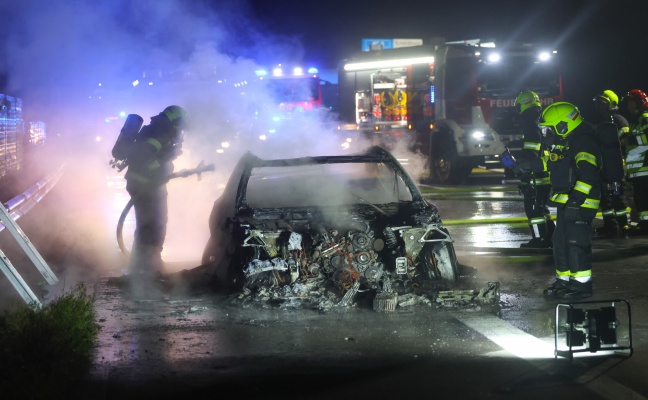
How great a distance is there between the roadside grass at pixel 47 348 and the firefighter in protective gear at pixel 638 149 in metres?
7.82

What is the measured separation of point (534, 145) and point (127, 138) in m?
4.89

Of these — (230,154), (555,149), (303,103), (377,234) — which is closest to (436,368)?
(377,234)

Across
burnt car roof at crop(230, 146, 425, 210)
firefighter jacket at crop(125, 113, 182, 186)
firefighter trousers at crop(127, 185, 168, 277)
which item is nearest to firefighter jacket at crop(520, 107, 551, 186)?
burnt car roof at crop(230, 146, 425, 210)

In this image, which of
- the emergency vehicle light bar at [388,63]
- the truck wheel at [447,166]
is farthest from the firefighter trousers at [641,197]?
the emergency vehicle light bar at [388,63]

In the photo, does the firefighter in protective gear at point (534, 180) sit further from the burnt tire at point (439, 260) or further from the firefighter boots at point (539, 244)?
the burnt tire at point (439, 260)

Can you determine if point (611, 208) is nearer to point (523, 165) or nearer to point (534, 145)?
point (534, 145)

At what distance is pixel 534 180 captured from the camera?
10.3 metres

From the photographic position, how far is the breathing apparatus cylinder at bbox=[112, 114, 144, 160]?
30.0 ft

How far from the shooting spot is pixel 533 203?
34.7 feet

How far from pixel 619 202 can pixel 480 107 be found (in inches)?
341

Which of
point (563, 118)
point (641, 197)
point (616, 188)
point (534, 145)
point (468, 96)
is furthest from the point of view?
point (468, 96)

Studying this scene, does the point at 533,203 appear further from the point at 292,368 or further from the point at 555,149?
the point at 292,368

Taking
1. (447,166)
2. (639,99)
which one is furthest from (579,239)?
(447,166)

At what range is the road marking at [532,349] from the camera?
486cm
